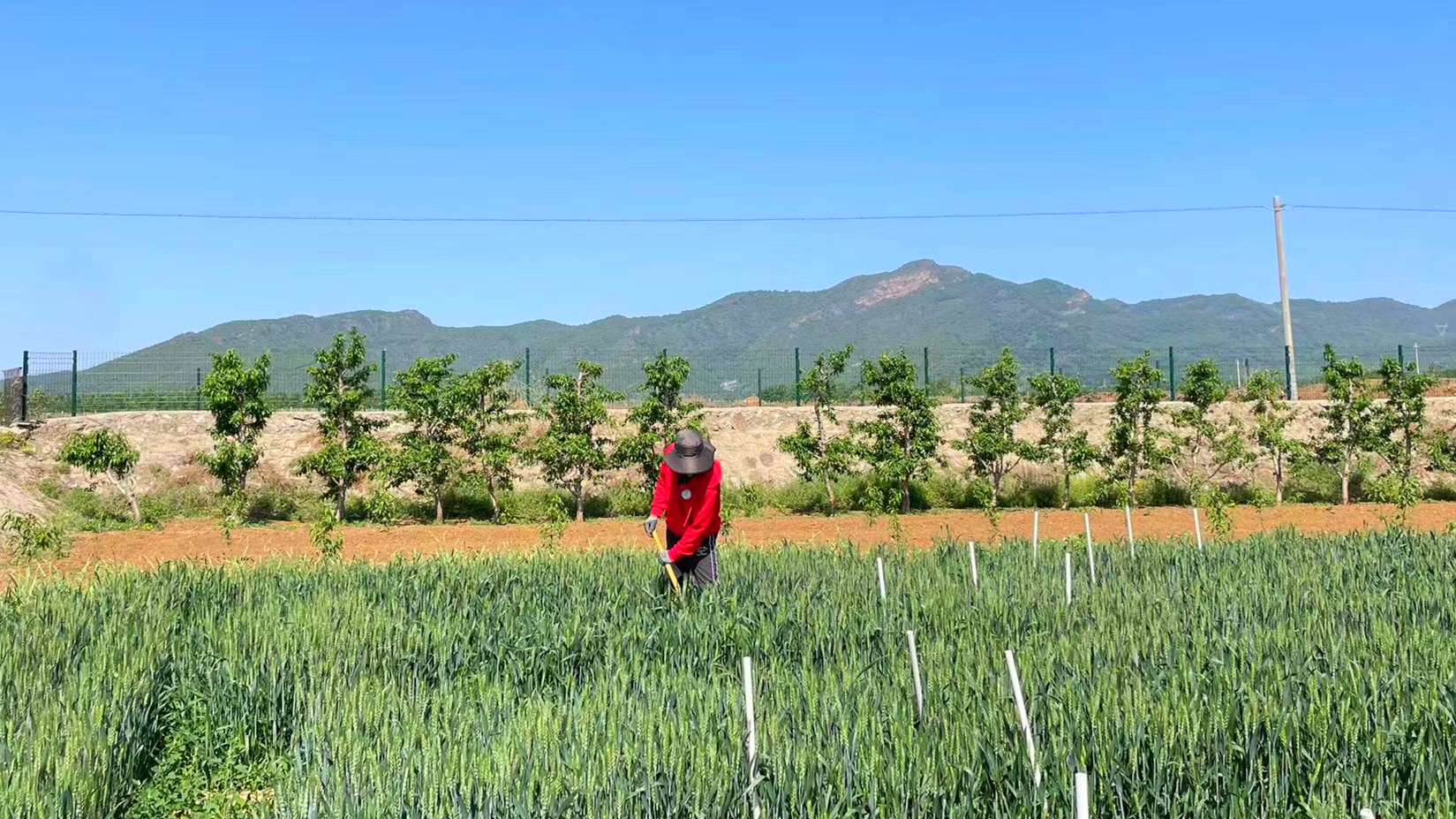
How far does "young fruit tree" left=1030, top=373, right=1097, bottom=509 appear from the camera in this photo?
1825cm

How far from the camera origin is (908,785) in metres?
3.63

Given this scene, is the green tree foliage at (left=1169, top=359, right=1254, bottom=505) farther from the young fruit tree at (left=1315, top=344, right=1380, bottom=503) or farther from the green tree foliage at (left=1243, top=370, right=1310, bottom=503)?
the young fruit tree at (left=1315, top=344, right=1380, bottom=503)

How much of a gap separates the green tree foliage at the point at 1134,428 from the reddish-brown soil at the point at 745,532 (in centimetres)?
140

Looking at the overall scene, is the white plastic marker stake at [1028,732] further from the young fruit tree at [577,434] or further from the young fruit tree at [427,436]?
the young fruit tree at [427,436]

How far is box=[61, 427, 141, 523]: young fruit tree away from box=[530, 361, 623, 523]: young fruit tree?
627 cm

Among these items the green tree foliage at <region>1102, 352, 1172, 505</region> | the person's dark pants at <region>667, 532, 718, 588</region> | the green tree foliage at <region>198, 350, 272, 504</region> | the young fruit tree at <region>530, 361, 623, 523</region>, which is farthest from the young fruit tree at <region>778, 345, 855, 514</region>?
the person's dark pants at <region>667, 532, 718, 588</region>

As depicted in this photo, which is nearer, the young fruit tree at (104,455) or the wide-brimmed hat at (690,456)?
the wide-brimmed hat at (690,456)

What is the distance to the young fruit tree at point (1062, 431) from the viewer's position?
59.9ft

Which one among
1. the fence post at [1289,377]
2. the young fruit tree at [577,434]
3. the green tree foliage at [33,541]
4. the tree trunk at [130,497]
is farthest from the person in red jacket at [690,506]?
the fence post at [1289,377]

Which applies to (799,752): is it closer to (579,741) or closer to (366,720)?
(579,741)

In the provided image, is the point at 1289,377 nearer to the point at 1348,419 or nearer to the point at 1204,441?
the point at 1348,419

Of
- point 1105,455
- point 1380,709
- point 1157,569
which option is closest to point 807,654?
point 1380,709

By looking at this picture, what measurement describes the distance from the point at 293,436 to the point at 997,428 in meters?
13.0

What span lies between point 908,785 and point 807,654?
6.73ft
